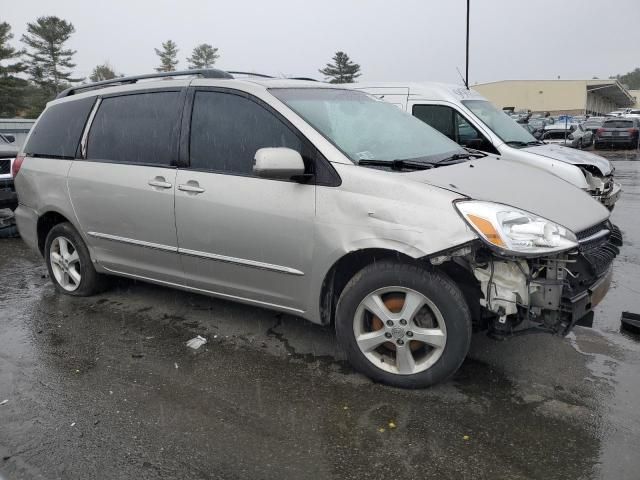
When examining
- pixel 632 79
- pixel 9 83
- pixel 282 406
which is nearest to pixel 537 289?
pixel 282 406

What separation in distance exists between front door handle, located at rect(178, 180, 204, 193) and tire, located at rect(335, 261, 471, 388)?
4.24 ft

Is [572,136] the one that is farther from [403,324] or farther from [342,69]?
[342,69]

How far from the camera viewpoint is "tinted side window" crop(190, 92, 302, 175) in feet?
12.2

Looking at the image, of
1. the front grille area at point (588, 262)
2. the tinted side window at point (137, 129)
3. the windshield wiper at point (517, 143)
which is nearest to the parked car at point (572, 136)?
the windshield wiper at point (517, 143)

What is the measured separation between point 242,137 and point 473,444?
7.89 ft

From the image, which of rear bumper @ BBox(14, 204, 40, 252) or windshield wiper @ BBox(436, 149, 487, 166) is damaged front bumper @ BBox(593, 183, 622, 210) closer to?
windshield wiper @ BBox(436, 149, 487, 166)

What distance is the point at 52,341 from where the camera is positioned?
415 cm

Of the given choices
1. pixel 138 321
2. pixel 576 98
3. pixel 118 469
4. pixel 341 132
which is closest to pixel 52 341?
pixel 138 321

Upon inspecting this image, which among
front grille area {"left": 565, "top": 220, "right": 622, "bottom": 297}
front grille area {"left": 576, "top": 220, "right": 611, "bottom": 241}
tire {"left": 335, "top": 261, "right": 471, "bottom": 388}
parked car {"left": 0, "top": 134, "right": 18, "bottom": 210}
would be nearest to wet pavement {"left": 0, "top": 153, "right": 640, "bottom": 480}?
tire {"left": 335, "top": 261, "right": 471, "bottom": 388}

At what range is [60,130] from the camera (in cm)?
501

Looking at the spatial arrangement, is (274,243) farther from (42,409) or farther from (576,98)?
(576,98)

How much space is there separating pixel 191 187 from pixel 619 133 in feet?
85.3

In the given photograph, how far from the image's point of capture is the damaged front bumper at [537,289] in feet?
9.75

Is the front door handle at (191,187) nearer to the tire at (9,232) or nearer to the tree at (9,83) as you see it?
the tire at (9,232)
